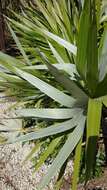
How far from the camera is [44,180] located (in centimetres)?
209

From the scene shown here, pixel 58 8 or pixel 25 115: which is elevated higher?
pixel 58 8

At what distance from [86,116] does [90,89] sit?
0.12 m

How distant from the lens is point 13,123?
13.1 ft

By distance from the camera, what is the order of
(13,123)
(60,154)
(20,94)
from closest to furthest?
(60,154), (20,94), (13,123)

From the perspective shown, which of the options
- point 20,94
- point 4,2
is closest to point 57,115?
point 20,94

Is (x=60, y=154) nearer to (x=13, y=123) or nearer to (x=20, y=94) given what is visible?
(x=20, y=94)

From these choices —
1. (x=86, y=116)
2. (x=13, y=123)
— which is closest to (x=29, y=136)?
(x=86, y=116)

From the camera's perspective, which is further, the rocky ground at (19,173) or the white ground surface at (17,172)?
the white ground surface at (17,172)

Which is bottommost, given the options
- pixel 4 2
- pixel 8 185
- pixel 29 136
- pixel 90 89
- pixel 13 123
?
pixel 8 185

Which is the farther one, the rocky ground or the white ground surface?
the white ground surface

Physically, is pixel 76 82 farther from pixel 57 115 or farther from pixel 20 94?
pixel 20 94

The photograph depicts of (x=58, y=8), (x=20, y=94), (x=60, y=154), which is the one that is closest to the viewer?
(x=60, y=154)

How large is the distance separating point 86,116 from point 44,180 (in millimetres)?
344

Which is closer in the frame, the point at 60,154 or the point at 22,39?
the point at 60,154
